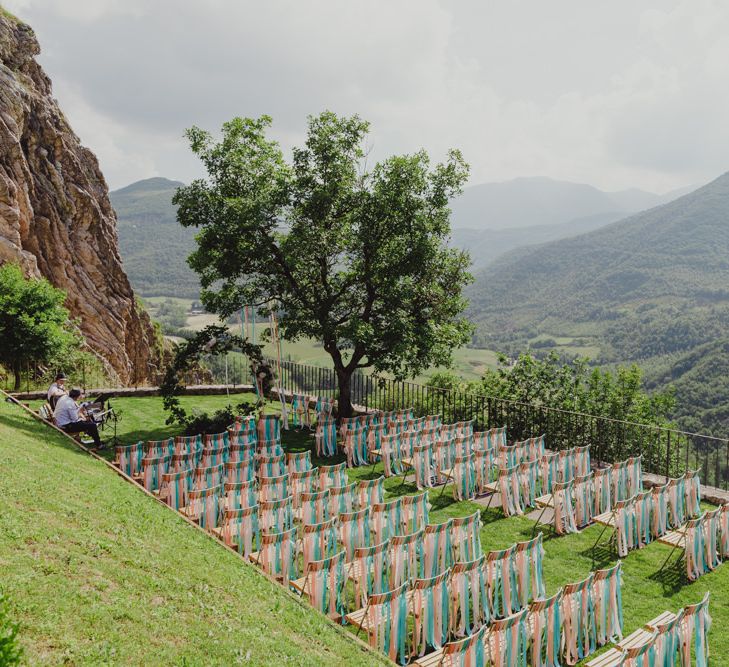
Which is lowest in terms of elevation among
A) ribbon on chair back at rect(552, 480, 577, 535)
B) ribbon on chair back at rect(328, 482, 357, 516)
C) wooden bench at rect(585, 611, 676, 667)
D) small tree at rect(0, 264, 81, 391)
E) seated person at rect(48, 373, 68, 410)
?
wooden bench at rect(585, 611, 676, 667)

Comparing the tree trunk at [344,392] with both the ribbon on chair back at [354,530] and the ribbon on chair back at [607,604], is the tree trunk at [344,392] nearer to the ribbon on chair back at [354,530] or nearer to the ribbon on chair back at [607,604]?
the ribbon on chair back at [354,530]

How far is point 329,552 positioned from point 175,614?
2614mm

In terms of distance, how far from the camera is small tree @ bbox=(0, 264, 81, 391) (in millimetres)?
18234

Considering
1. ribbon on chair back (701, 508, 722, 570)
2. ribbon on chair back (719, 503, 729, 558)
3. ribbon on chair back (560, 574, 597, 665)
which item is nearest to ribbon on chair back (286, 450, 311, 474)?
ribbon on chair back (560, 574, 597, 665)

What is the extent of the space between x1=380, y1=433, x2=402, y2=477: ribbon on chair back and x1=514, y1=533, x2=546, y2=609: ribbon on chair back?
5.32 meters

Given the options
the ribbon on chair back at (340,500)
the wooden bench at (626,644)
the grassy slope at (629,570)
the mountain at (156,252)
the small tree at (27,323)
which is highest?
the mountain at (156,252)

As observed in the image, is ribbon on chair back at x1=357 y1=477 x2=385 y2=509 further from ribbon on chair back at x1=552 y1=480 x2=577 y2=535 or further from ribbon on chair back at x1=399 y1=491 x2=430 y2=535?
ribbon on chair back at x1=552 y1=480 x2=577 y2=535

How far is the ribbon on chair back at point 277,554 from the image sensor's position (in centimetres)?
662

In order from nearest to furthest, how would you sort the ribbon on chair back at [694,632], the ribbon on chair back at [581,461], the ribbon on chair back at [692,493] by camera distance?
the ribbon on chair back at [694,632], the ribbon on chair back at [692,493], the ribbon on chair back at [581,461]

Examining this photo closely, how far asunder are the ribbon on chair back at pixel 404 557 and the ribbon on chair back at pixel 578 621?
169 centimetres

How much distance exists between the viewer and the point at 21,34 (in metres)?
32.9

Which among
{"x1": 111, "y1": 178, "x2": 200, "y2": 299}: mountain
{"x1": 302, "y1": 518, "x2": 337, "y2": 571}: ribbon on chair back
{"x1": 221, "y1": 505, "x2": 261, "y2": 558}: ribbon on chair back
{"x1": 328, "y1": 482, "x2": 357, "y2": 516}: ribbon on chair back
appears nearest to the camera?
{"x1": 302, "y1": 518, "x2": 337, "y2": 571}: ribbon on chair back

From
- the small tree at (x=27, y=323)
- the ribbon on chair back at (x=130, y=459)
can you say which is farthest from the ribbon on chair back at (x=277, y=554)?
the small tree at (x=27, y=323)

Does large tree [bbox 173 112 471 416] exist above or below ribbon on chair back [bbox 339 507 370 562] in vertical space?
above
